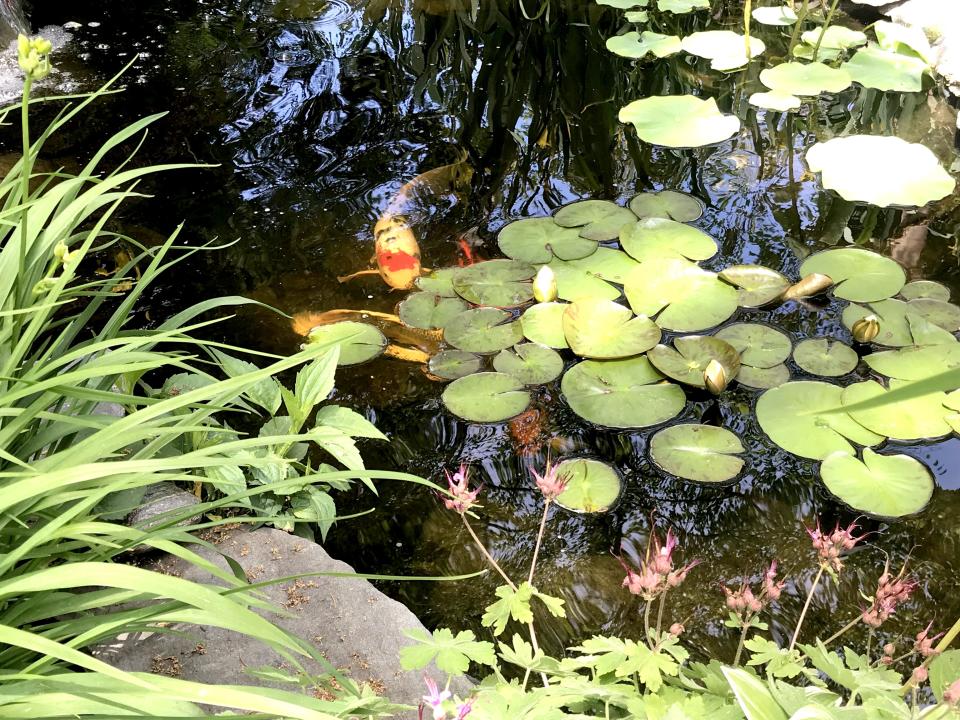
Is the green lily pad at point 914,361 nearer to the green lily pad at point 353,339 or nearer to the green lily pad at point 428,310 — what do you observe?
the green lily pad at point 428,310

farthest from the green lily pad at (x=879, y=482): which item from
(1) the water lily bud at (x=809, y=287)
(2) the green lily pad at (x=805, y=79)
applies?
(2) the green lily pad at (x=805, y=79)

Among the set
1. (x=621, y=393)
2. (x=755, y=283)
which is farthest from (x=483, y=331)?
(x=755, y=283)

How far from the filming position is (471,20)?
12.0ft

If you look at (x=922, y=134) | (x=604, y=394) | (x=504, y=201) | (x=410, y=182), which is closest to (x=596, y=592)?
(x=604, y=394)

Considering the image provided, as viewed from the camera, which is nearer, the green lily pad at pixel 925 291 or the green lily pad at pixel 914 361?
the green lily pad at pixel 914 361

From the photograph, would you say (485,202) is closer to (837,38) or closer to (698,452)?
(698,452)

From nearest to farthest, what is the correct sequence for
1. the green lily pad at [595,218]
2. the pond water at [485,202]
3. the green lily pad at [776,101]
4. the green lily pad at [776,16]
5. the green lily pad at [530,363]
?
the pond water at [485,202] < the green lily pad at [530,363] < the green lily pad at [595,218] < the green lily pad at [776,101] < the green lily pad at [776,16]

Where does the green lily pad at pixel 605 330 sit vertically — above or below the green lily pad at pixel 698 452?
above

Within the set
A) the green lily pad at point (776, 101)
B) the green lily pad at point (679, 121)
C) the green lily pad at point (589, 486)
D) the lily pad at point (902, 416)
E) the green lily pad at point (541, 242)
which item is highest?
the green lily pad at point (776, 101)

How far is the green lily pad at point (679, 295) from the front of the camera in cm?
208

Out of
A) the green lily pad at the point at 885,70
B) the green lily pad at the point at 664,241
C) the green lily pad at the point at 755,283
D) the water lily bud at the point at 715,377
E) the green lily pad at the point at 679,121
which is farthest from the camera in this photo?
the green lily pad at the point at 885,70

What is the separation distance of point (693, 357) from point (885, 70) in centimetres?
187

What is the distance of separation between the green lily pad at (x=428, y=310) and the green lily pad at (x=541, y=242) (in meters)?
0.25

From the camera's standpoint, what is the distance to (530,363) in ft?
6.57
